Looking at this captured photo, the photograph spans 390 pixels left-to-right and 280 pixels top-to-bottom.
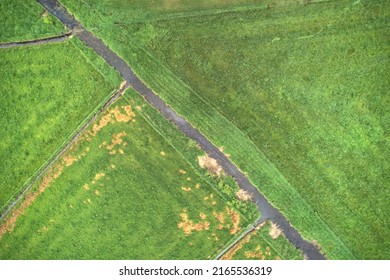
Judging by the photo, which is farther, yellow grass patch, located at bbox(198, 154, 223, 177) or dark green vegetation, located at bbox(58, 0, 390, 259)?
yellow grass patch, located at bbox(198, 154, 223, 177)

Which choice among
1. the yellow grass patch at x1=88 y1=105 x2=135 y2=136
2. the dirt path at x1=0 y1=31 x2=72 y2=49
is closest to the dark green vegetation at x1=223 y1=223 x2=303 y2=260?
the yellow grass patch at x1=88 y1=105 x2=135 y2=136

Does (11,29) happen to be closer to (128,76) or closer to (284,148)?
(128,76)

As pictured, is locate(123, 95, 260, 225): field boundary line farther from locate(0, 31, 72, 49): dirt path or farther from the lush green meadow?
locate(0, 31, 72, 49): dirt path

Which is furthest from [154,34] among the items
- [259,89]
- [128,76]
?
[259,89]

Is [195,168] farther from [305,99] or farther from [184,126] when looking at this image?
[305,99]

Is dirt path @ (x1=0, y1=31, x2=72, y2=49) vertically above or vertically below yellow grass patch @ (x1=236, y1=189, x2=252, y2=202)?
above

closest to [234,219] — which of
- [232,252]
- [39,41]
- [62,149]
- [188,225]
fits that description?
[232,252]
